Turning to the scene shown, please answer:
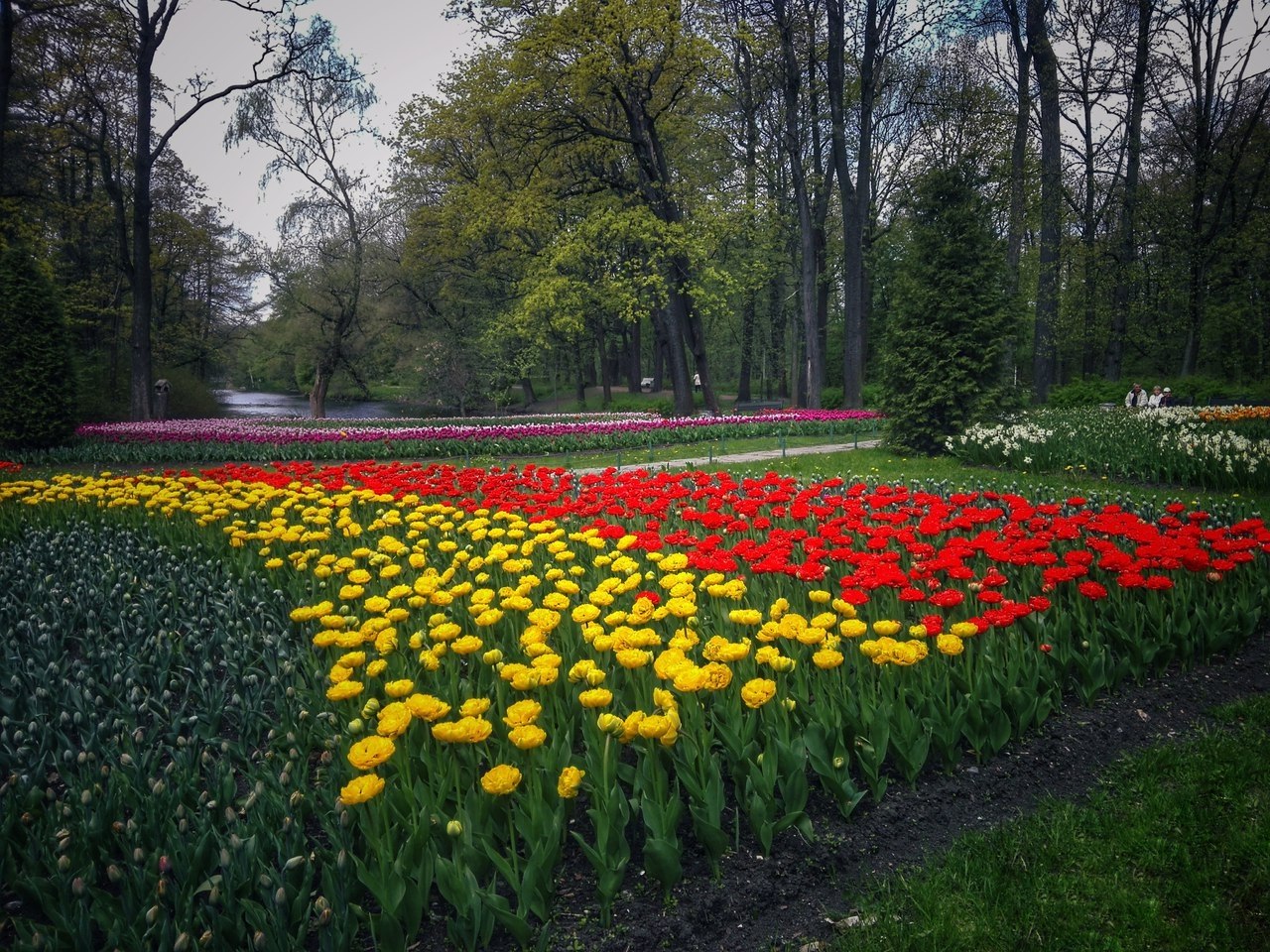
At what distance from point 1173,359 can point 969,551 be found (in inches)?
1434

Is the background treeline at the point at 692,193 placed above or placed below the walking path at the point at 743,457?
above

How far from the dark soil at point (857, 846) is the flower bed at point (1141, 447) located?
5463mm

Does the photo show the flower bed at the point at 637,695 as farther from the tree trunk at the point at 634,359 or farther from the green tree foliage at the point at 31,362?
the tree trunk at the point at 634,359

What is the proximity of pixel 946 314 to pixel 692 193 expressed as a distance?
12.4 m

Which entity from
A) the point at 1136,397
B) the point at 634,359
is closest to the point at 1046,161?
the point at 1136,397

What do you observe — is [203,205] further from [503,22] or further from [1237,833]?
[1237,833]

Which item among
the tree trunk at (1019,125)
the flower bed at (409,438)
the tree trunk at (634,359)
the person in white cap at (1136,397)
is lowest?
the flower bed at (409,438)

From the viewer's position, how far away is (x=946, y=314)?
1134 cm

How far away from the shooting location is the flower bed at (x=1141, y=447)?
7.43 m

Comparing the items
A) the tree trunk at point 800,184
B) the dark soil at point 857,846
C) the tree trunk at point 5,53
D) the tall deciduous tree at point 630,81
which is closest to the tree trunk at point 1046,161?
the tree trunk at point 800,184

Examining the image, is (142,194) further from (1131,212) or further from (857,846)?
(1131,212)

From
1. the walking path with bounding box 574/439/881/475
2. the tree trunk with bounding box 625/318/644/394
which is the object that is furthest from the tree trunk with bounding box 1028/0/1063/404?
the tree trunk with bounding box 625/318/644/394

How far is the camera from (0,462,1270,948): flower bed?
2.01m

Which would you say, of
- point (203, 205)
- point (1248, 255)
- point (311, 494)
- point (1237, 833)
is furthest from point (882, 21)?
point (203, 205)
